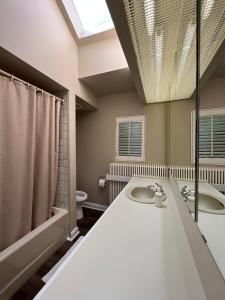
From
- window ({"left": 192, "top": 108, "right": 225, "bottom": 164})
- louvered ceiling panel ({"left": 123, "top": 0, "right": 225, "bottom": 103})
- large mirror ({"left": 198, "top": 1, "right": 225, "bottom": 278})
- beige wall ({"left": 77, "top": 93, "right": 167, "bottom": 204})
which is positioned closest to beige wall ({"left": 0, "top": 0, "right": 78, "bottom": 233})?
beige wall ({"left": 77, "top": 93, "right": 167, "bottom": 204})

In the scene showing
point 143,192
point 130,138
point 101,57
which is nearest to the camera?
point 143,192

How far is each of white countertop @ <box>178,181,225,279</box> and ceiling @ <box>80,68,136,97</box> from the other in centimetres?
170

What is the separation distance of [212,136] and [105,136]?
2.16 m

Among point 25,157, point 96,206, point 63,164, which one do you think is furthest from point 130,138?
point 25,157

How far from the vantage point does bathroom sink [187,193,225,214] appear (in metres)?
0.68

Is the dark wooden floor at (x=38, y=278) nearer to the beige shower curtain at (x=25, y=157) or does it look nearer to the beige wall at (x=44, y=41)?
the beige wall at (x=44, y=41)

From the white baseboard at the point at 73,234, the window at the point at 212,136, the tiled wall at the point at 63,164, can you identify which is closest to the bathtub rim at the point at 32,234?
the tiled wall at the point at 63,164

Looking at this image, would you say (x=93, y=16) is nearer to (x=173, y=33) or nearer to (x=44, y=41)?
(x=44, y=41)

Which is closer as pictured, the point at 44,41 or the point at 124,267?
the point at 124,267

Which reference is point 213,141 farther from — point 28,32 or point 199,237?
point 28,32

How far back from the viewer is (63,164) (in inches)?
78.9

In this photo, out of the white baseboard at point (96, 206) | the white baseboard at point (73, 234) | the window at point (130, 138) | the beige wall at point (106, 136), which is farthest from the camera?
the white baseboard at point (96, 206)

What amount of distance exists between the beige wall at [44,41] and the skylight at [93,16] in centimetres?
30

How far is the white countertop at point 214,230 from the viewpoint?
0.48 metres
